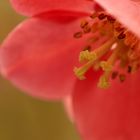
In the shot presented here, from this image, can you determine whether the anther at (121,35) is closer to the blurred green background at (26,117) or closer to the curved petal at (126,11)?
the curved petal at (126,11)

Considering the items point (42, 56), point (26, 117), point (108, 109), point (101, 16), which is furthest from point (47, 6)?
point (26, 117)

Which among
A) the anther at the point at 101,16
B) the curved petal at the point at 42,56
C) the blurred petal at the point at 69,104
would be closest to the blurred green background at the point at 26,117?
the blurred petal at the point at 69,104

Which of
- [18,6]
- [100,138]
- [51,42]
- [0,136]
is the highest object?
[18,6]

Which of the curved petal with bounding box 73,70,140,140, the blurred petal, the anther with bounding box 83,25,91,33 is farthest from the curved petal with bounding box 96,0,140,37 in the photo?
the blurred petal

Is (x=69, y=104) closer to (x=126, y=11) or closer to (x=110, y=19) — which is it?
(x=110, y=19)

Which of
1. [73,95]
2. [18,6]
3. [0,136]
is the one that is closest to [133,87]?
[73,95]

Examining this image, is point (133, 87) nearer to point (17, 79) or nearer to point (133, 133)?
point (133, 133)
